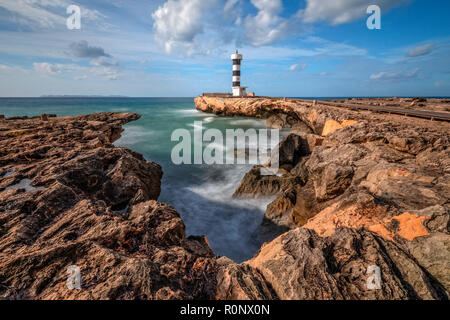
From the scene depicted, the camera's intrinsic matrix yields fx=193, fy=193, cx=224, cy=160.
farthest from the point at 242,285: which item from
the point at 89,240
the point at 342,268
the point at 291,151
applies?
the point at 291,151

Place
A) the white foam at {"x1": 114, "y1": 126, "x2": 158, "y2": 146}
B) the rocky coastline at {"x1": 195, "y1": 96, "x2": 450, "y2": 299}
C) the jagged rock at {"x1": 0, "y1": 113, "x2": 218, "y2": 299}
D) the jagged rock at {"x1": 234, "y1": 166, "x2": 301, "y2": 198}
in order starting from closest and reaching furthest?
the jagged rock at {"x1": 0, "y1": 113, "x2": 218, "y2": 299} < the rocky coastline at {"x1": 195, "y1": 96, "x2": 450, "y2": 299} < the jagged rock at {"x1": 234, "y1": 166, "x2": 301, "y2": 198} < the white foam at {"x1": 114, "y1": 126, "x2": 158, "y2": 146}

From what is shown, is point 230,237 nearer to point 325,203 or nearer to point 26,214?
point 325,203

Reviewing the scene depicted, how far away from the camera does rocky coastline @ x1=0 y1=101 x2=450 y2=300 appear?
248 centimetres

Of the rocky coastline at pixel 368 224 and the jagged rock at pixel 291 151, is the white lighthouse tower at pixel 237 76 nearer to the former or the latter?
the jagged rock at pixel 291 151

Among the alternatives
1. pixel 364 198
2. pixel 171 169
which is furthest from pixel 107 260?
pixel 171 169

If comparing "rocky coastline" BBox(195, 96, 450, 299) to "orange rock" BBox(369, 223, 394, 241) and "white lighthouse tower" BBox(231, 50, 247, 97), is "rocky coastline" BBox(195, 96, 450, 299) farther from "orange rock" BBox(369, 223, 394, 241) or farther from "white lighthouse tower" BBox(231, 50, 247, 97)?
"white lighthouse tower" BBox(231, 50, 247, 97)

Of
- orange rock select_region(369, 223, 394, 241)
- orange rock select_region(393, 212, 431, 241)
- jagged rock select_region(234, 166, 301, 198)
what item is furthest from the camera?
jagged rock select_region(234, 166, 301, 198)

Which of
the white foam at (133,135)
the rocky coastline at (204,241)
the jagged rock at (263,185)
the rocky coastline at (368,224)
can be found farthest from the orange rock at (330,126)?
the white foam at (133,135)

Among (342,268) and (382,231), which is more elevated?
(382,231)

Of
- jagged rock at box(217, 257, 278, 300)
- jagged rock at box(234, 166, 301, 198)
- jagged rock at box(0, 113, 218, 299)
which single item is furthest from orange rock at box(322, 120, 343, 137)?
jagged rock at box(217, 257, 278, 300)

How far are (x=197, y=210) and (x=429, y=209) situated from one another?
7901mm

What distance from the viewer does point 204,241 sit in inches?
183

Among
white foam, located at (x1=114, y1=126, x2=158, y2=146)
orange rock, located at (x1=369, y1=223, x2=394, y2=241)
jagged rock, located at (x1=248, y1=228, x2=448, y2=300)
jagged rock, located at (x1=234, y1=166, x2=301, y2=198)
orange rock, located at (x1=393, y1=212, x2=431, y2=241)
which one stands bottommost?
jagged rock, located at (x1=234, y1=166, x2=301, y2=198)

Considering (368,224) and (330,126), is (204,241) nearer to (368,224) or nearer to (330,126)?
(368,224)
